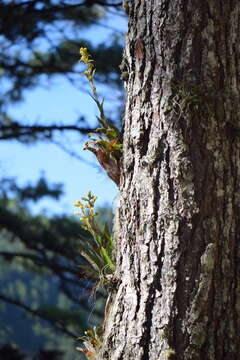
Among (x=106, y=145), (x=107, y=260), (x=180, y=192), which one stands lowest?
(x=107, y=260)

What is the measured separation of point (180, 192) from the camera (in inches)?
64.6

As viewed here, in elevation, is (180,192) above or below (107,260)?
above

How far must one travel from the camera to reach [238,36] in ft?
5.77

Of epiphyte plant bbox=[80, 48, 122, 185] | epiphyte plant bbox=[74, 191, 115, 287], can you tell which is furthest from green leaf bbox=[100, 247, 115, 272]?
epiphyte plant bbox=[80, 48, 122, 185]

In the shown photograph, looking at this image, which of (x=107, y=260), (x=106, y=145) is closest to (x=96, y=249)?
(x=107, y=260)

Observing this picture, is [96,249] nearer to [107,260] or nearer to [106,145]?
[107,260]

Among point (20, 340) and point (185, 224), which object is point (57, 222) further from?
point (20, 340)

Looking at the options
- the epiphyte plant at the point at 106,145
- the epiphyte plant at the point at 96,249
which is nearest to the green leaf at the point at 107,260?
the epiphyte plant at the point at 96,249

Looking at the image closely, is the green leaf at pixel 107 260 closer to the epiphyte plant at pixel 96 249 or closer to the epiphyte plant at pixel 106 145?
the epiphyte plant at pixel 96 249

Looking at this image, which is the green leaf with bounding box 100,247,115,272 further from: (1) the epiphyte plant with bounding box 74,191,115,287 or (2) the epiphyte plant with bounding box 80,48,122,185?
(2) the epiphyte plant with bounding box 80,48,122,185

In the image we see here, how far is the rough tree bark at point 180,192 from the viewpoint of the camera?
5.24ft

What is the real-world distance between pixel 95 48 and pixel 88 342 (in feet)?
14.1

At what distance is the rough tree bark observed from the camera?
5.24ft


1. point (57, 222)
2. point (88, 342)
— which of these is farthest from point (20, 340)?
point (88, 342)
